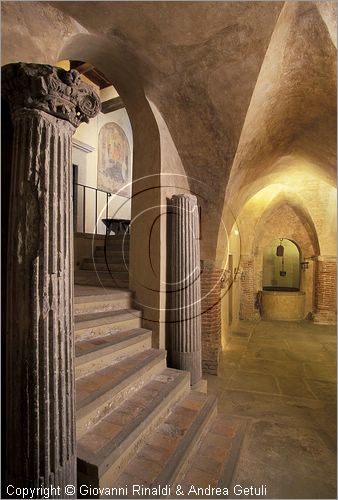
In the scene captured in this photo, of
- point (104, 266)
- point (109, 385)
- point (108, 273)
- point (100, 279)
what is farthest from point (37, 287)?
point (104, 266)

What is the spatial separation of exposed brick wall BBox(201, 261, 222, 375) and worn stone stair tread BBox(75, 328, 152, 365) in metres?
1.77

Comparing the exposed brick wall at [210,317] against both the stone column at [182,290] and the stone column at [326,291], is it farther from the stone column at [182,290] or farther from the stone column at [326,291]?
the stone column at [326,291]

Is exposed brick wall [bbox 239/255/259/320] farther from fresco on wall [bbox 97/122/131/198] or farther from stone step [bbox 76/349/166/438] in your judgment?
stone step [bbox 76/349/166/438]

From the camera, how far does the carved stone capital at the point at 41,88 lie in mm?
1531

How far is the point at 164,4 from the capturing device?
2635 millimetres

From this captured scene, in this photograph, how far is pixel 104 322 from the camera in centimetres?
313

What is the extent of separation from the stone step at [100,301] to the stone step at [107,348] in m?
0.37

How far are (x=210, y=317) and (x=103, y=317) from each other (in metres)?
2.46

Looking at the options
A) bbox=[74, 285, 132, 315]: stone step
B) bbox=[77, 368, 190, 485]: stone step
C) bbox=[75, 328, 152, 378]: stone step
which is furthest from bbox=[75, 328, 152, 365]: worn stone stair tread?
bbox=[77, 368, 190, 485]: stone step

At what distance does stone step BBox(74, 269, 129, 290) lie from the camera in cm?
422

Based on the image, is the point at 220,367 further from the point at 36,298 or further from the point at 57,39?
the point at 57,39

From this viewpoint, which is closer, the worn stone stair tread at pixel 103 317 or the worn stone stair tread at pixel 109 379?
the worn stone stair tread at pixel 109 379

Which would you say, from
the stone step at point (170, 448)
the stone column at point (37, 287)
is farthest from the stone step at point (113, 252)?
the stone column at point (37, 287)

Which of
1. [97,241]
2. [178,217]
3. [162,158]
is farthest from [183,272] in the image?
[97,241]
